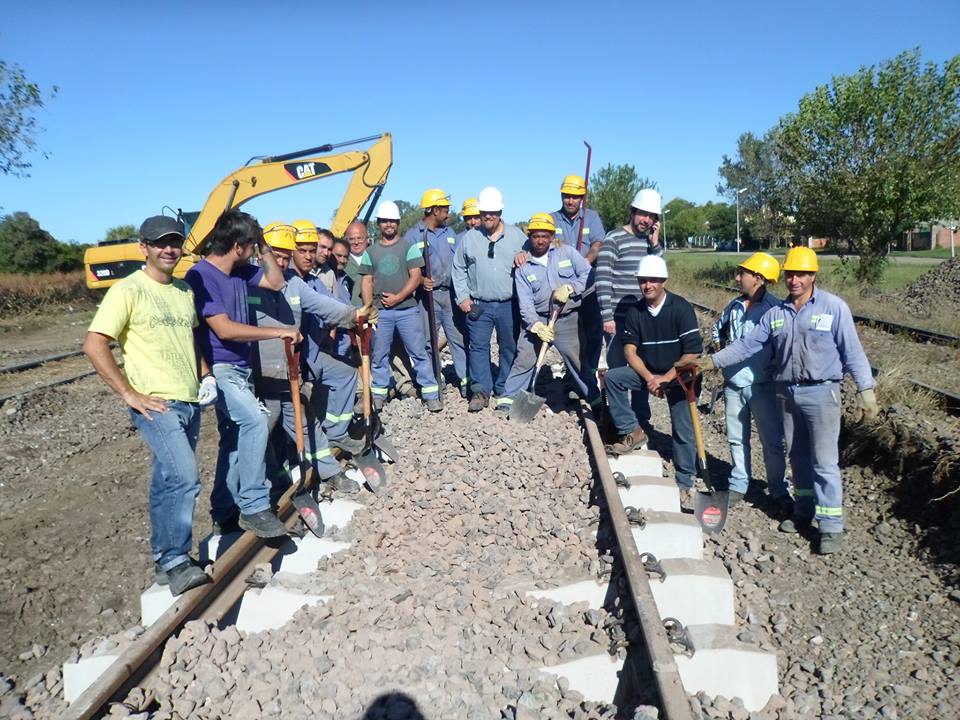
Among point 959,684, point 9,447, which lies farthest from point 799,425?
point 9,447

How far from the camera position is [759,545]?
17.5 feet

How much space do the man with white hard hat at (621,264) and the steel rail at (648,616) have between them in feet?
5.24

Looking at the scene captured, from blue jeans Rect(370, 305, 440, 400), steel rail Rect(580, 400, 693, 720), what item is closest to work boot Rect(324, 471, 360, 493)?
steel rail Rect(580, 400, 693, 720)

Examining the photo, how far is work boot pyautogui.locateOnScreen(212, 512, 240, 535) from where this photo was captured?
4.79m

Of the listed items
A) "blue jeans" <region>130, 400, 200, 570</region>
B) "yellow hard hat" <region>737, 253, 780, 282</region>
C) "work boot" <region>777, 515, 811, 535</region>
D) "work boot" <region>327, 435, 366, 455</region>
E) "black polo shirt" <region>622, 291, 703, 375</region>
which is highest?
"yellow hard hat" <region>737, 253, 780, 282</region>

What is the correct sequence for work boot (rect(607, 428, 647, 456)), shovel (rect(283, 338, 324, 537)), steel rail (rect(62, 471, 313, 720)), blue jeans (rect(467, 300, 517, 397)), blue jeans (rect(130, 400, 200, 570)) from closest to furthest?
steel rail (rect(62, 471, 313, 720)) < blue jeans (rect(130, 400, 200, 570)) < shovel (rect(283, 338, 324, 537)) < work boot (rect(607, 428, 647, 456)) < blue jeans (rect(467, 300, 517, 397))

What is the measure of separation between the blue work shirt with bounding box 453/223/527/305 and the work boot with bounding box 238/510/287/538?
344 cm

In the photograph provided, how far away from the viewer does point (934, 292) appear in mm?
15781

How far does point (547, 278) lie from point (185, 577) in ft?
14.0

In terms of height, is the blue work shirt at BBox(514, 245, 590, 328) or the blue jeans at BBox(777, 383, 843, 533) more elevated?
the blue work shirt at BBox(514, 245, 590, 328)

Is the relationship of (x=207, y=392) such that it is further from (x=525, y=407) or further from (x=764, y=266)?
(x=764, y=266)

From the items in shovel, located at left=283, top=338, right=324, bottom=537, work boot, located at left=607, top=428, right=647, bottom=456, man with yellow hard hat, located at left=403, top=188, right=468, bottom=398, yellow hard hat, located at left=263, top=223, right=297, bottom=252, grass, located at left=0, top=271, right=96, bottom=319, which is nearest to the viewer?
shovel, located at left=283, top=338, right=324, bottom=537

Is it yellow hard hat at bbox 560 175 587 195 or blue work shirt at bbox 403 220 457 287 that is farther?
blue work shirt at bbox 403 220 457 287

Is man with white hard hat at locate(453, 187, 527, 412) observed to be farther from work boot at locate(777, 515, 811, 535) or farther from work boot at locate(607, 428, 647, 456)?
work boot at locate(777, 515, 811, 535)
